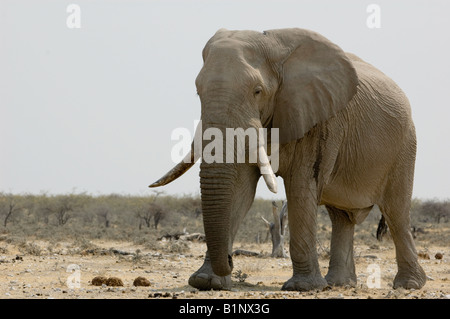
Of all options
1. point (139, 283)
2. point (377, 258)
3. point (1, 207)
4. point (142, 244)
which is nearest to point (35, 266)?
point (139, 283)

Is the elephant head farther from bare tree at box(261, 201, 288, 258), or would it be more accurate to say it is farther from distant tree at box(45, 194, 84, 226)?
distant tree at box(45, 194, 84, 226)

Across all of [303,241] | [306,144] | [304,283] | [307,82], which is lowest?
[304,283]

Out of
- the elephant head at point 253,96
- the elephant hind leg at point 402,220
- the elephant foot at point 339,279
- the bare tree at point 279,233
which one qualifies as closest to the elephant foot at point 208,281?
the elephant head at point 253,96

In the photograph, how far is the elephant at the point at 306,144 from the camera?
7.72 m

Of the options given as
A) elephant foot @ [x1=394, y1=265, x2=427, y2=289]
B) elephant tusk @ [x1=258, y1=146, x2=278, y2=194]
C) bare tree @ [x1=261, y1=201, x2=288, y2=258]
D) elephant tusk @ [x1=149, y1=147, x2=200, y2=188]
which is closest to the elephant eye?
elephant tusk @ [x1=258, y1=146, x2=278, y2=194]

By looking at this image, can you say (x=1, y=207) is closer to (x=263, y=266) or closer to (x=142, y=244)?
(x=142, y=244)

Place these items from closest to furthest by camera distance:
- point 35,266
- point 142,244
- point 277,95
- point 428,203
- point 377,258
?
point 277,95 → point 35,266 → point 377,258 → point 142,244 → point 428,203

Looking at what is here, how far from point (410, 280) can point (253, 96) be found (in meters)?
4.11

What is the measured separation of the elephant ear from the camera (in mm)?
8531

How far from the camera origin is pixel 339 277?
10.7 m

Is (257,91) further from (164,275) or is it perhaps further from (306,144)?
(164,275)

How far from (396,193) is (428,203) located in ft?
95.7

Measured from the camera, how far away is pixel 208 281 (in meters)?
8.40

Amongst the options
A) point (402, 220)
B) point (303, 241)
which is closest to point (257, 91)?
point (303, 241)
